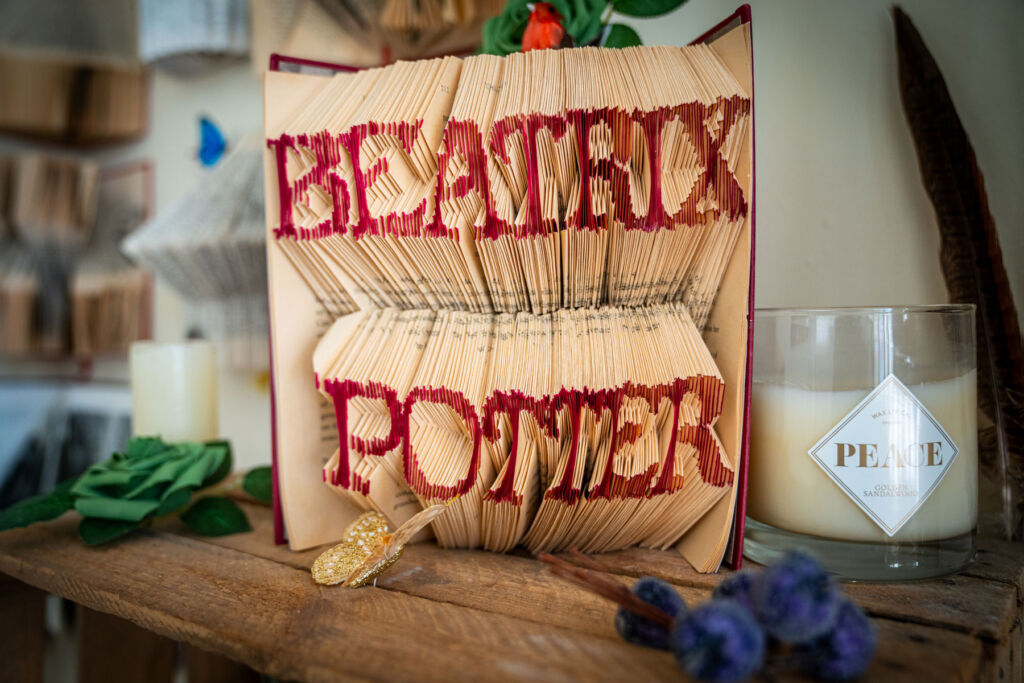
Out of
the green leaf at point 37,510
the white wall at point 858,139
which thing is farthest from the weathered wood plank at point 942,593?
the green leaf at point 37,510

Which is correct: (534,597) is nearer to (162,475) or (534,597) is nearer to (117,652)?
(162,475)

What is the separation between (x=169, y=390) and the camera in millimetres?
634

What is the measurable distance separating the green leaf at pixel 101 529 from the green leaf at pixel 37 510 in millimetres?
46

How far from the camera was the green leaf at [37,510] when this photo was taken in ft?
1.77

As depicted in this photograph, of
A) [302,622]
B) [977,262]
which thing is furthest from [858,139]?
[302,622]

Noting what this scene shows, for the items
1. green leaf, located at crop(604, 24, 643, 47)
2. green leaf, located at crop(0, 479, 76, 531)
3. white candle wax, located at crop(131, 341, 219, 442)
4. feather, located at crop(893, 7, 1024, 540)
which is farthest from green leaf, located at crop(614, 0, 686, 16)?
green leaf, located at crop(0, 479, 76, 531)

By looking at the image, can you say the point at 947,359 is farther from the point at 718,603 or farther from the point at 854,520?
the point at 718,603

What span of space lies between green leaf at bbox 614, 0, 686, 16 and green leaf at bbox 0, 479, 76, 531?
640 mm

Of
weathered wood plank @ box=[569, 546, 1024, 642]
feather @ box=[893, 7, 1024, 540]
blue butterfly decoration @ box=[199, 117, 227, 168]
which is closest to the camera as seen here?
weathered wood plank @ box=[569, 546, 1024, 642]

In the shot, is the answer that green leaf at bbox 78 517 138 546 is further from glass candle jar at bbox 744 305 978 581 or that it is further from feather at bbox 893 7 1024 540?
feather at bbox 893 7 1024 540

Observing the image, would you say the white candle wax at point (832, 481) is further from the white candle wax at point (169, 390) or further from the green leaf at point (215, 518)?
the white candle wax at point (169, 390)

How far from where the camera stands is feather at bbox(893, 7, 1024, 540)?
1.58 feet

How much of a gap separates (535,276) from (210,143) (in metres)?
0.70

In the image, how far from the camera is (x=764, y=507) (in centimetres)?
45
